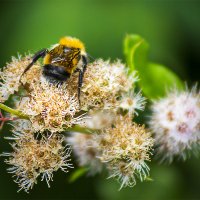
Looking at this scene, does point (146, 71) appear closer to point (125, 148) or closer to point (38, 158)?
point (125, 148)

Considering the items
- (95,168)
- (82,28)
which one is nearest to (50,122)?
(95,168)

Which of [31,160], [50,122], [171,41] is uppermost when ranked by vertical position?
[171,41]

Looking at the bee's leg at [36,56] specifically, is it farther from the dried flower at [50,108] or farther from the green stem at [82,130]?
the green stem at [82,130]

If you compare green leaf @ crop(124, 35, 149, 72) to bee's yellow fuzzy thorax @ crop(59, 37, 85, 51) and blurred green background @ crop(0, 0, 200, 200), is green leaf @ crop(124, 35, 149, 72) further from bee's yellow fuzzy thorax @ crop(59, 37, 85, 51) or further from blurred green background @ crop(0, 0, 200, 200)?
blurred green background @ crop(0, 0, 200, 200)

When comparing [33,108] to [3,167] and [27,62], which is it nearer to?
[27,62]

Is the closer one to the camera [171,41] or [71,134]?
[71,134]
